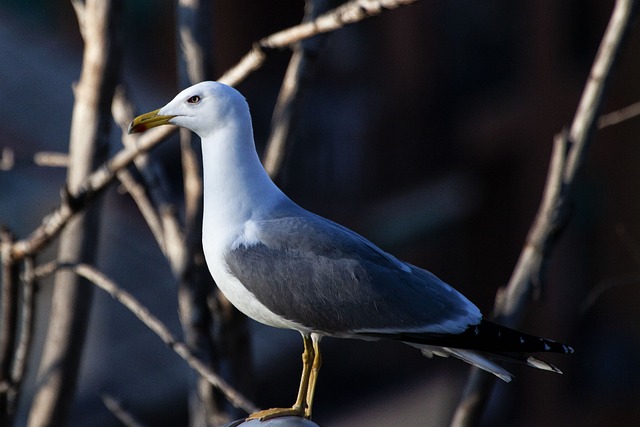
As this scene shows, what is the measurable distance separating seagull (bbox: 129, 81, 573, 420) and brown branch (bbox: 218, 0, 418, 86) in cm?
22

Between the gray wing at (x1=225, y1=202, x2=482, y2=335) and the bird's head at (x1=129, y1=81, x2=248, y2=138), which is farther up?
the bird's head at (x1=129, y1=81, x2=248, y2=138)

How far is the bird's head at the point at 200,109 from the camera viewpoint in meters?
2.57

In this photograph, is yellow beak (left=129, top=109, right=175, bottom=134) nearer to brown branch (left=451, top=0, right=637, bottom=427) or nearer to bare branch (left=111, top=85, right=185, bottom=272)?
bare branch (left=111, top=85, right=185, bottom=272)

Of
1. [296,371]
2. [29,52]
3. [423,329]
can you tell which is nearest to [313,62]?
[423,329]

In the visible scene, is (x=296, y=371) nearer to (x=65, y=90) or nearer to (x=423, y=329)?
(x=65, y=90)

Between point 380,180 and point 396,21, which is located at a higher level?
point 396,21

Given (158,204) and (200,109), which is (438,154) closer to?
(158,204)

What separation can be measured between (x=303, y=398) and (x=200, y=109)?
759 millimetres

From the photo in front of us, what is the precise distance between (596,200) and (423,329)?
927 cm

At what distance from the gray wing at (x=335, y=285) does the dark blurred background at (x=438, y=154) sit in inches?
280

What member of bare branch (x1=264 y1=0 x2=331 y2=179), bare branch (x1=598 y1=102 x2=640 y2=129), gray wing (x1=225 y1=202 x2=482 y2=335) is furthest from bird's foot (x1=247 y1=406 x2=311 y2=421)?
bare branch (x1=598 y1=102 x2=640 y2=129)

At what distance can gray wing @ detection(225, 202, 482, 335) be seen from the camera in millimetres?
2533

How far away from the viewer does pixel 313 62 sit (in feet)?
12.2

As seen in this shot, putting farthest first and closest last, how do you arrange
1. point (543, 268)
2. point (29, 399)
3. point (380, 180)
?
point (380, 180) < point (29, 399) < point (543, 268)
